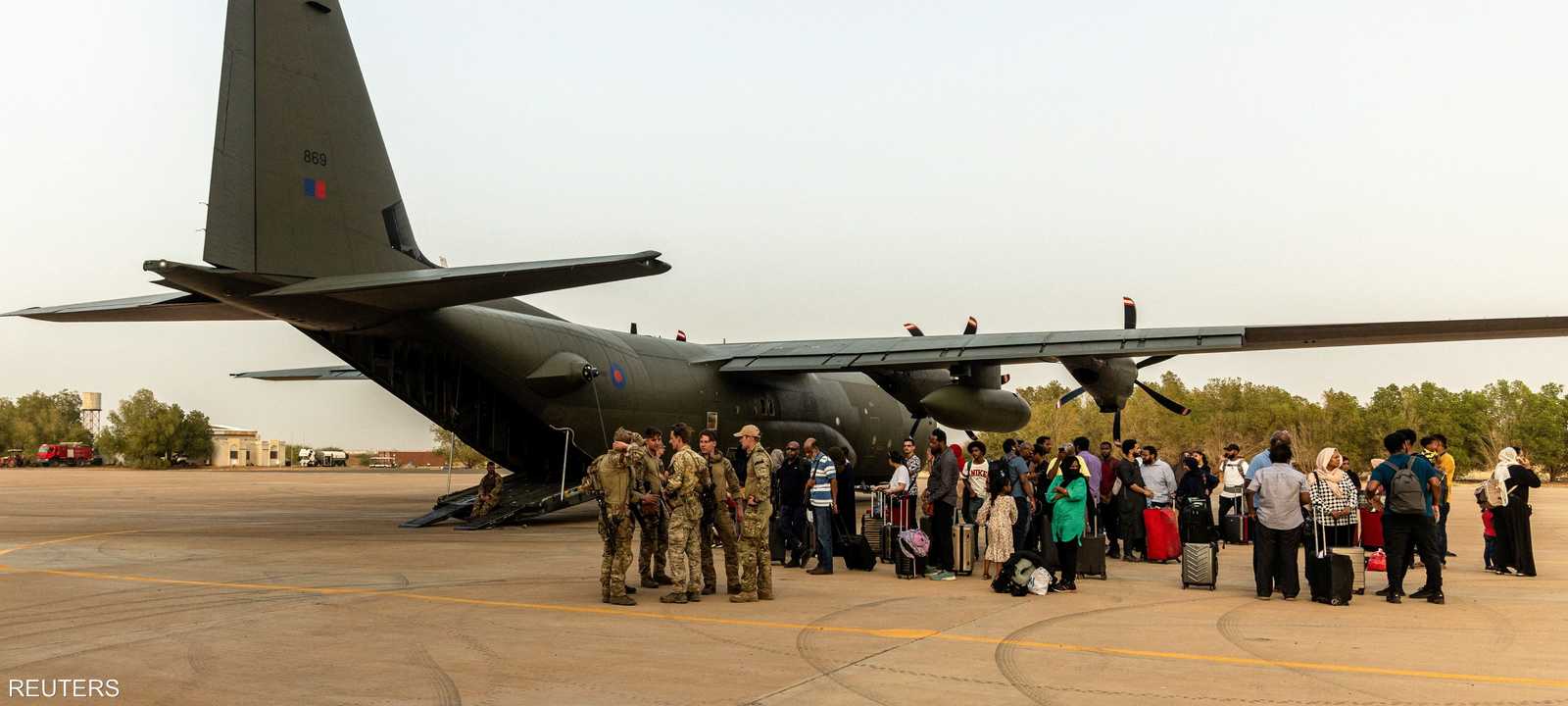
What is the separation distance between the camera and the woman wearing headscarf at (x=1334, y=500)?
33.2 ft

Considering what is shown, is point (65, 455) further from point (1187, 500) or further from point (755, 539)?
point (1187, 500)

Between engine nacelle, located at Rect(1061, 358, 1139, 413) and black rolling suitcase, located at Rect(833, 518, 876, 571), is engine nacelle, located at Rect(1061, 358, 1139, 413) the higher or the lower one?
the higher one

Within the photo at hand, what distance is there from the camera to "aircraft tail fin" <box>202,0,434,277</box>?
1316cm

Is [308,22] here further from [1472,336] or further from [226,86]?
[1472,336]

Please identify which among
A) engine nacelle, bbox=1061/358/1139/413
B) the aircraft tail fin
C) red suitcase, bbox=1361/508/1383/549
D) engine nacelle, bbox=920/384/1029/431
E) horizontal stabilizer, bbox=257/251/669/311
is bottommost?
red suitcase, bbox=1361/508/1383/549

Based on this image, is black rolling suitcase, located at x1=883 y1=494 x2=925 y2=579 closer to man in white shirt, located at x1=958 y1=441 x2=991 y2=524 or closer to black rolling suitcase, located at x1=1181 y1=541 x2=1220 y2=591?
man in white shirt, located at x1=958 y1=441 x2=991 y2=524

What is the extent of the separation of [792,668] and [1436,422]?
63682mm

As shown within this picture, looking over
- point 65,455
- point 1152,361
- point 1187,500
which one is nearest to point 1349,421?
point 1152,361

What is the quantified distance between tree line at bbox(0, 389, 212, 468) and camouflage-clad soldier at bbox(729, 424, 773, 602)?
70.0 metres

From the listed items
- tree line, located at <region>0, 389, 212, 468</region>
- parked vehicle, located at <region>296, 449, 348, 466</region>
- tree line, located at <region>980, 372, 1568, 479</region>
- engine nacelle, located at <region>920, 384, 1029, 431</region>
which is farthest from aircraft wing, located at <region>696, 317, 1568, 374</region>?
parked vehicle, located at <region>296, 449, 348, 466</region>

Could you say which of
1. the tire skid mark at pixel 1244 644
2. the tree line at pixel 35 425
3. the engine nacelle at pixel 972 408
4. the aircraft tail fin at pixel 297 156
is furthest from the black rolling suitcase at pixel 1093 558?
the tree line at pixel 35 425

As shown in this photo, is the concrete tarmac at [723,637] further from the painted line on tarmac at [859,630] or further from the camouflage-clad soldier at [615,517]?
the camouflage-clad soldier at [615,517]

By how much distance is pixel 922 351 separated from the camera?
790 inches

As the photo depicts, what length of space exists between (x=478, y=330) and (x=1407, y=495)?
12.5 meters
